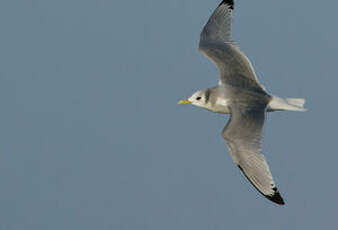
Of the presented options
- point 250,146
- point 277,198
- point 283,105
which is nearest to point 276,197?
point 277,198

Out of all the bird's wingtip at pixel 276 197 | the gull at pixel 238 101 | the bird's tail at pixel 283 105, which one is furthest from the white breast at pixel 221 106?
the bird's wingtip at pixel 276 197

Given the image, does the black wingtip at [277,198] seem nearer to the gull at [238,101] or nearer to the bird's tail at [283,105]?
the gull at [238,101]

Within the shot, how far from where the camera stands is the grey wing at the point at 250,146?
7.93 meters

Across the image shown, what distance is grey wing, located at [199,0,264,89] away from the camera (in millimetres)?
9180

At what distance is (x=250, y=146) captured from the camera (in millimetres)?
8219

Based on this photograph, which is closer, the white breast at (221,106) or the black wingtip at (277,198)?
the black wingtip at (277,198)

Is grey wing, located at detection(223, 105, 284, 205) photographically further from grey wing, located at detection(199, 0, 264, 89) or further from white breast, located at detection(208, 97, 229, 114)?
grey wing, located at detection(199, 0, 264, 89)

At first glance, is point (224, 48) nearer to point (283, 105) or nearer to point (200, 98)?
point (200, 98)

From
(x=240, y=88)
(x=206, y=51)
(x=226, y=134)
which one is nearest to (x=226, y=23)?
(x=206, y=51)

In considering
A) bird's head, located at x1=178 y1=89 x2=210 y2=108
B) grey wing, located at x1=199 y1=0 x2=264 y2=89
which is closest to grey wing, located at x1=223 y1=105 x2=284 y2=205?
bird's head, located at x1=178 y1=89 x2=210 y2=108

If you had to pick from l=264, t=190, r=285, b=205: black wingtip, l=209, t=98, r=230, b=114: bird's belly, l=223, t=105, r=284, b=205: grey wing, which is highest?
l=209, t=98, r=230, b=114: bird's belly

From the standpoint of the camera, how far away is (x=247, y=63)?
9227 millimetres

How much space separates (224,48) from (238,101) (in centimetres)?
114

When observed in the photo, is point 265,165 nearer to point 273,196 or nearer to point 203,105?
point 273,196
